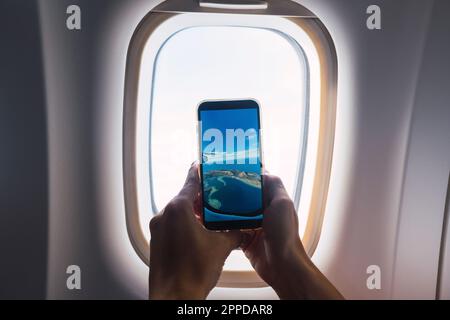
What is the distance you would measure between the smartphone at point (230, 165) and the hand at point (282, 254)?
30 millimetres

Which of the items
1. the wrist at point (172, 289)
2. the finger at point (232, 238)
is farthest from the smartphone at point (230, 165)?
the wrist at point (172, 289)

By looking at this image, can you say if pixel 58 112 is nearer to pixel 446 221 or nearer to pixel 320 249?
pixel 320 249

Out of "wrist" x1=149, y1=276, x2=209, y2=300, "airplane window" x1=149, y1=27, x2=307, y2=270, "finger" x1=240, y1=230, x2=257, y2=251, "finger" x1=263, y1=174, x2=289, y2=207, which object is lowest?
"wrist" x1=149, y1=276, x2=209, y2=300

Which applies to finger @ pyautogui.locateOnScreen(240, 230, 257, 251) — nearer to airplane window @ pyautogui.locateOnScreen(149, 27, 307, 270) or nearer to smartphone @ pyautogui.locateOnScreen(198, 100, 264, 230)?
smartphone @ pyautogui.locateOnScreen(198, 100, 264, 230)

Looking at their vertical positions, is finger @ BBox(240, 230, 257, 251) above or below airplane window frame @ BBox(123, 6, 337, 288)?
below

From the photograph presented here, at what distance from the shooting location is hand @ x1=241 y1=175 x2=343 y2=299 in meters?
0.65

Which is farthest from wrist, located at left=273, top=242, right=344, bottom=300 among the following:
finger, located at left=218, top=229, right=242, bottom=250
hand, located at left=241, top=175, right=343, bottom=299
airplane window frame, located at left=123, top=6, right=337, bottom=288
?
airplane window frame, located at left=123, top=6, right=337, bottom=288

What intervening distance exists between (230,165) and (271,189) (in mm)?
84

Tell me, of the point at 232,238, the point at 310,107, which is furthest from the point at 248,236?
the point at 310,107

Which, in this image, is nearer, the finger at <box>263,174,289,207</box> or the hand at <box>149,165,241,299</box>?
the hand at <box>149,165,241,299</box>

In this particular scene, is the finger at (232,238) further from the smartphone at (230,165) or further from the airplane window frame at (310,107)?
the airplane window frame at (310,107)

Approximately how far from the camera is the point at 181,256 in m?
0.65

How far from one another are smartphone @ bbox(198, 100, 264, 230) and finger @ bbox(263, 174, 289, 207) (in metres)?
0.02

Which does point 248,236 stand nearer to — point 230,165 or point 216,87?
point 230,165
